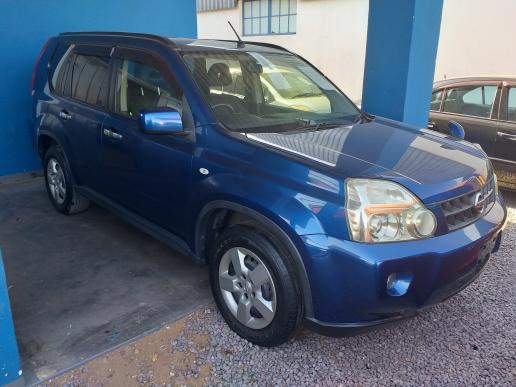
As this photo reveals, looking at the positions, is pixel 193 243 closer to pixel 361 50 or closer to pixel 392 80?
pixel 392 80

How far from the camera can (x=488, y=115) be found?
5.51m

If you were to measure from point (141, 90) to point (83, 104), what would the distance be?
850mm

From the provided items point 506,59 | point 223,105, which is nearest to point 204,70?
point 223,105

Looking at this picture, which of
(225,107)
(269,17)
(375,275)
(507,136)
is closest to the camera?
(375,275)

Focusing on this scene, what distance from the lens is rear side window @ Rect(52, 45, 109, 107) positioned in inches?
148

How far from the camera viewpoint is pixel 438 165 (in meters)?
2.65

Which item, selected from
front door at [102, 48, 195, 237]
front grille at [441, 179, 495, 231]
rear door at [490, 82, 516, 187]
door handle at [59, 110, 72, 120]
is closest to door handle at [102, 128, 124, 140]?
front door at [102, 48, 195, 237]

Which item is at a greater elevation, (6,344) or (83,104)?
(83,104)

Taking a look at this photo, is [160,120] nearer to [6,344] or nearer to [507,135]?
[6,344]

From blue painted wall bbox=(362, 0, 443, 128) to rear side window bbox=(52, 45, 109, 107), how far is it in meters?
2.62

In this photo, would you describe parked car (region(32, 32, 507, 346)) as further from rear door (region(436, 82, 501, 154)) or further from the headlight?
rear door (region(436, 82, 501, 154))

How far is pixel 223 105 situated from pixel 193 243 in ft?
3.13

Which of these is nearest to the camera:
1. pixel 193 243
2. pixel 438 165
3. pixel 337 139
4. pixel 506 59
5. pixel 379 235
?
pixel 379 235

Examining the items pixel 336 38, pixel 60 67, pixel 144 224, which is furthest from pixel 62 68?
pixel 336 38
